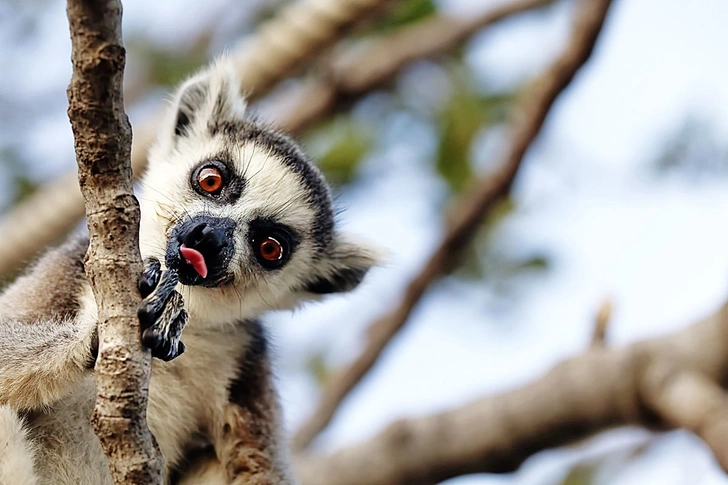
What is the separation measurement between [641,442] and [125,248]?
4536mm

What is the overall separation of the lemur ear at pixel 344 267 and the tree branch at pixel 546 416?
124cm

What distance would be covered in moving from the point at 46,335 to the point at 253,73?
3.12m

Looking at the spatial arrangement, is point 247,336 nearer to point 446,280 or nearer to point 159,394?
point 159,394

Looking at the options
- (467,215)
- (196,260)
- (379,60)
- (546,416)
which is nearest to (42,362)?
(196,260)

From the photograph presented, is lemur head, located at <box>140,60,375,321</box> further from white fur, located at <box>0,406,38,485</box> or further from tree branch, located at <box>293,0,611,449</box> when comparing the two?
tree branch, located at <box>293,0,611,449</box>

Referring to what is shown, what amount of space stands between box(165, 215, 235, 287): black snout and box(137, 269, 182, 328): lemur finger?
689mm

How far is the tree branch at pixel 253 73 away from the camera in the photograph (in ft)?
17.0

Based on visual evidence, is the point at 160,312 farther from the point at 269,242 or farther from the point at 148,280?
the point at 269,242

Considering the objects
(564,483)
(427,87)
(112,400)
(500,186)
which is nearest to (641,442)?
(564,483)

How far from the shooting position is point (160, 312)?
2270 millimetres

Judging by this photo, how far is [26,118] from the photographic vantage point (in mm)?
7668

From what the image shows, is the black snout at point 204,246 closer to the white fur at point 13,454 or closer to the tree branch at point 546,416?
the white fur at point 13,454

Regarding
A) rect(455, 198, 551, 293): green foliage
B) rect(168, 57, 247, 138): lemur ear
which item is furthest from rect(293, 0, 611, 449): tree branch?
rect(168, 57, 247, 138): lemur ear

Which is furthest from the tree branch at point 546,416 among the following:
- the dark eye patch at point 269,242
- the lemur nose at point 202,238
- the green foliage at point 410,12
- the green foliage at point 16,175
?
the green foliage at point 16,175
